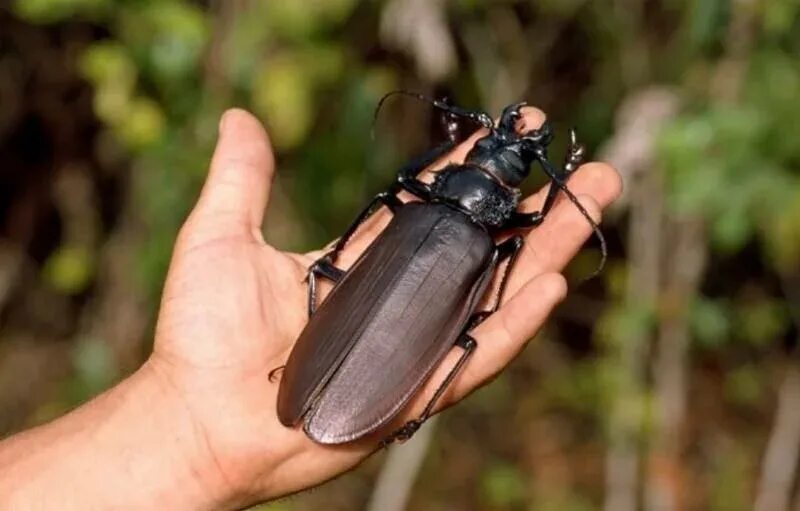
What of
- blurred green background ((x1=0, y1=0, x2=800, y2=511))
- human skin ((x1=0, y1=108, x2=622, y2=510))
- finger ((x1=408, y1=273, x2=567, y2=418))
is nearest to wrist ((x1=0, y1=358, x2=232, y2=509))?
human skin ((x1=0, y1=108, x2=622, y2=510))

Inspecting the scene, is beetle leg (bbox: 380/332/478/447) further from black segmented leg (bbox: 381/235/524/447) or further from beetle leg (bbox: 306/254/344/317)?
beetle leg (bbox: 306/254/344/317)

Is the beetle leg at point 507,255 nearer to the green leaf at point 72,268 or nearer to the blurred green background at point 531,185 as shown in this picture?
the blurred green background at point 531,185

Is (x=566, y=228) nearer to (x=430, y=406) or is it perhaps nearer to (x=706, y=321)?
(x=430, y=406)

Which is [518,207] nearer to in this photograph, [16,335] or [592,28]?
[592,28]

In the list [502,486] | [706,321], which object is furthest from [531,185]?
[502,486]

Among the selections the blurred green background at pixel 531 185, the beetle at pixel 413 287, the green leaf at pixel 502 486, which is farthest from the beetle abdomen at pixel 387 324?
the green leaf at pixel 502 486

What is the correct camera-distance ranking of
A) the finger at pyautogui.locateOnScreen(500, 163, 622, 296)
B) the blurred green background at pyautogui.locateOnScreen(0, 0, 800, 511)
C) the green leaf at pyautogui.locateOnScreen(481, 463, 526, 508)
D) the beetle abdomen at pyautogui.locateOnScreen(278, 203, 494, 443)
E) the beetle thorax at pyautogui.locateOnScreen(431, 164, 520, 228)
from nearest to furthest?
the beetle abdomen at pyautogui.locateOnScreen(278, 203, 494, 443) → the finger at pyautogui.locateOnScreen(500, 163, 622, 296) → the beetle thorax at pyautogui.locateOnScreen(431, 164, 520, 228) → the blurred green background at pyautogui.locateOnScreen(0, 0, 800, 511) → the green leaf at pyautogui.locateOnScreen(481, 463, 526, 508)

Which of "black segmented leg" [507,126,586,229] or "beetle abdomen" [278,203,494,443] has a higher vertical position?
"black segmented leg" [507,126,586,229]
